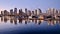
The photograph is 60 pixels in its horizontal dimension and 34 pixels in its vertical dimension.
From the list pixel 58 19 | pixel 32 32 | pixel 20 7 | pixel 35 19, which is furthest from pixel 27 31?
pixel 58 19

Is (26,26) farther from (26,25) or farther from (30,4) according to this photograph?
(30,4)

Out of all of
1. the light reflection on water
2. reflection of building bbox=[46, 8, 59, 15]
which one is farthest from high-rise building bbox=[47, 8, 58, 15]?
the light reflection on water

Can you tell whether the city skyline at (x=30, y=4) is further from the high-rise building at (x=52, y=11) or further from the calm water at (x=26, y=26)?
the calm water at (x=26, y=26)

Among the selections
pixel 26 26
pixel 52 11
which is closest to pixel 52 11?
pixel 52 11

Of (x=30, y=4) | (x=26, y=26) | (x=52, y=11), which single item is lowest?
(x=26, y=26)

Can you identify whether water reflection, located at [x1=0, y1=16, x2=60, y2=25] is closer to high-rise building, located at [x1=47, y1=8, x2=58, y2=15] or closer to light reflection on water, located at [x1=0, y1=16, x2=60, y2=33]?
light reflection on water, located at [x1=0, y1=16, x2=60, y2=33]
